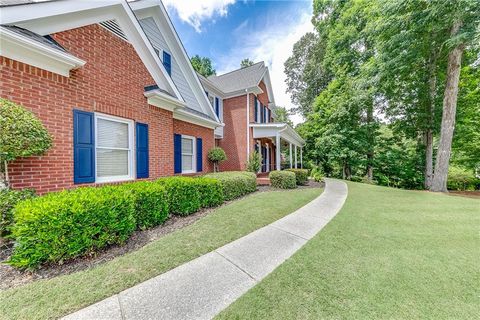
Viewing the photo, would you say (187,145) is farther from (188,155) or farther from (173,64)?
(173,64)

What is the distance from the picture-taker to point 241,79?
1580cm

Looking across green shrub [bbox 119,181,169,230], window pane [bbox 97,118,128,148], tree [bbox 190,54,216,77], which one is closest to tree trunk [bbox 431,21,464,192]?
green shrub [bbox 119,181,169,230]

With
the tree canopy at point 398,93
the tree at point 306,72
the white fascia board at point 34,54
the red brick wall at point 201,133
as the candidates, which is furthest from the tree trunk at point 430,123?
the white fascia board at point 34,54

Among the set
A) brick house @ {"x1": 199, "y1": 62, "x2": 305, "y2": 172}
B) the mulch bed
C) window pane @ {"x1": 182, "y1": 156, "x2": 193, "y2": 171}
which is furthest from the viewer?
brick house @ {"x1": 199, "y1": 62, "x2": 305, "y2": 172}

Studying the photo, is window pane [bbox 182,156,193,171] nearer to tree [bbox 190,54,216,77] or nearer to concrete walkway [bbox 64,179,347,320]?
concrete walkway [bbox 64,179,347,320]

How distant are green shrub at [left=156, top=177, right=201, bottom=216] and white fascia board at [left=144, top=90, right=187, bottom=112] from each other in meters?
2.67

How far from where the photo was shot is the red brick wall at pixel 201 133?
331 inches

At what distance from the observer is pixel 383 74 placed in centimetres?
1163

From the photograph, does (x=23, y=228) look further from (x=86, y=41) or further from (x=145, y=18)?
(x=145, y=18)

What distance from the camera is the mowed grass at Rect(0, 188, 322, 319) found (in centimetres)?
211

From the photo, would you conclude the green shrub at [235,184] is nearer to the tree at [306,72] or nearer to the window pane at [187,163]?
the window pane at [187,163]

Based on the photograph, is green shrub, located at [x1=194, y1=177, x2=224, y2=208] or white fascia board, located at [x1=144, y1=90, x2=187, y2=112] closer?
white fascia board, located at [x1=144, y1=90, x2=187, y2=112]

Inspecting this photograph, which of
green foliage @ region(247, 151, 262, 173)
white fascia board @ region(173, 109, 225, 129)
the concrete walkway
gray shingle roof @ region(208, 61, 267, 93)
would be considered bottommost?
the concrete walkway

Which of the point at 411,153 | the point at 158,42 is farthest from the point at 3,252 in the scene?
the point at 411,153
